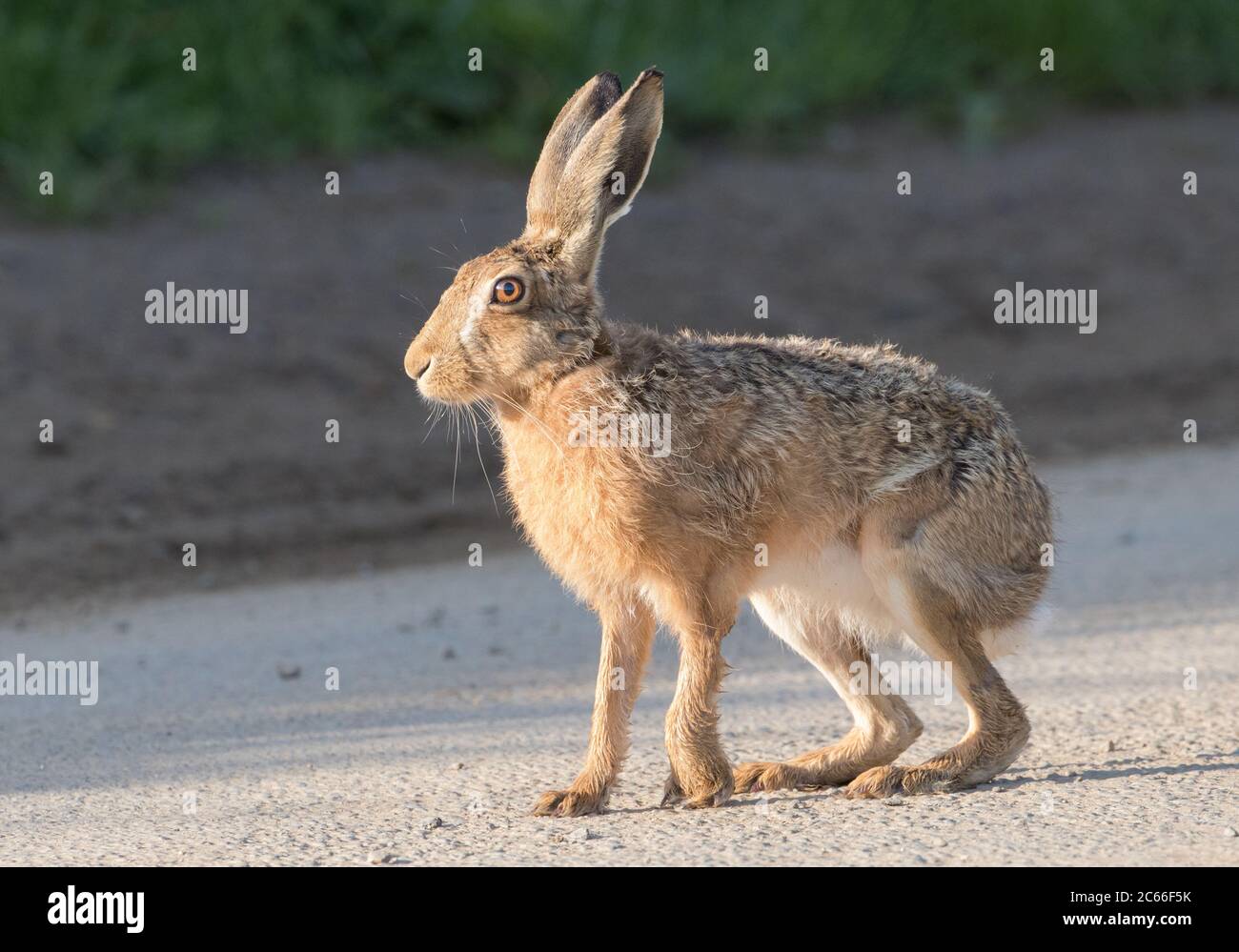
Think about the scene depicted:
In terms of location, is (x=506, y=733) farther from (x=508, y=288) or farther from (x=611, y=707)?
(x=508, y=288)

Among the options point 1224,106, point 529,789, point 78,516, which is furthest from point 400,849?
point 1224,106

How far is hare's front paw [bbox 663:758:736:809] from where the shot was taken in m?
4.85

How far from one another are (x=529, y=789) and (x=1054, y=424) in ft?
21.9

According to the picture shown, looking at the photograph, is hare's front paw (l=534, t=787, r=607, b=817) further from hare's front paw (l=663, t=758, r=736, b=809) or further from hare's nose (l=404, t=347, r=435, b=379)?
hare's nose (l=404, t=347, r=435, b=379)

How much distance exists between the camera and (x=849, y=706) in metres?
5.34

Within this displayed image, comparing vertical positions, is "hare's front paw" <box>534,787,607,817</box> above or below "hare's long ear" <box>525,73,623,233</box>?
below

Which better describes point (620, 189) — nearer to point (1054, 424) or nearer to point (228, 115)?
point (1054, 424)

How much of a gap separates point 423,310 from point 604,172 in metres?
6.08

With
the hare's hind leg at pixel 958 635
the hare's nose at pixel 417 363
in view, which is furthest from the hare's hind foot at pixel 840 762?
the hare's nose at pixel 417 363

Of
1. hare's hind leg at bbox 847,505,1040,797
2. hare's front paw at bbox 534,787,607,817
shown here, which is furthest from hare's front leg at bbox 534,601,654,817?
hare's hind leg at bbox 847,505,1040,797

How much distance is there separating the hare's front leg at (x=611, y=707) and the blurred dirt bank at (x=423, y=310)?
11.5 feet

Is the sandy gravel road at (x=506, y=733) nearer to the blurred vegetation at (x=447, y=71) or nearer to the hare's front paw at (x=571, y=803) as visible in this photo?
the hare's front paw at (x=571, y=803)

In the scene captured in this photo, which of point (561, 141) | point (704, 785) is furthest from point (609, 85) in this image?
point (704, 785)

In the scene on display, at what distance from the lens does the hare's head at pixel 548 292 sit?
4848mm
